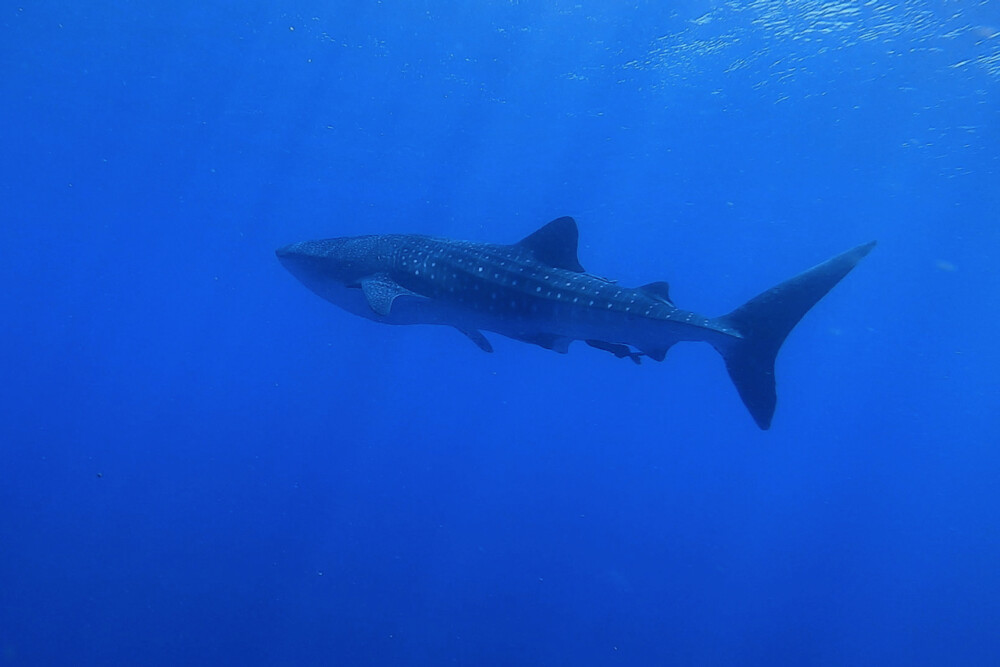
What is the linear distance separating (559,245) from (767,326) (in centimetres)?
208

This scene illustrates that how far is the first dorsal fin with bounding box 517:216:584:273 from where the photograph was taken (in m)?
6.24

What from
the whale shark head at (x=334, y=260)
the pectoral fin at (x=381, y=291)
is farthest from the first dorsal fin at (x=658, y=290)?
the whale shark head at (x=334, y=260)

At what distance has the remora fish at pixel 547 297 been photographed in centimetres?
536

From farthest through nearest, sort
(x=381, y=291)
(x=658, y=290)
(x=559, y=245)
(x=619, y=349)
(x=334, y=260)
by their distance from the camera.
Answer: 1. (x=334, y=260)
2. (x=381, y=291)
3. (x=559, y=245)
4. (x=619, y=349)
5. (x=658, y=290)

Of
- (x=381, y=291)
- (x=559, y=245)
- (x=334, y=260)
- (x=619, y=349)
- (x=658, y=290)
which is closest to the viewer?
(x=658, y=290)

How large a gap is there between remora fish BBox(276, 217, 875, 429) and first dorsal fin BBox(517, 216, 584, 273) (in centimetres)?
1

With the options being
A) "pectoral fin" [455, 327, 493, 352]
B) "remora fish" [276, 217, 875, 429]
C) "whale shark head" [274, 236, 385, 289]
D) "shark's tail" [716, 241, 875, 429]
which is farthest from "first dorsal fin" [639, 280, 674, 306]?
"whale shark head" [274, 236, 385, 289]

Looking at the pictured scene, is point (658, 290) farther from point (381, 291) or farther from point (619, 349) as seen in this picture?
point (381, 291)

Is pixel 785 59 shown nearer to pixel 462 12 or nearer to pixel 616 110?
pixel 616 110

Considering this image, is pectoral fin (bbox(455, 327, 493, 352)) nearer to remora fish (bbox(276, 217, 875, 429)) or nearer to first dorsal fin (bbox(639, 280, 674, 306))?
remora fish (bbox(276, 217, 875, 429))

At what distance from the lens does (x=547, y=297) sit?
5980mm

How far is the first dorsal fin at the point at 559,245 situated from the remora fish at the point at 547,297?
0.01m

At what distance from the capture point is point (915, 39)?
16.6 meters

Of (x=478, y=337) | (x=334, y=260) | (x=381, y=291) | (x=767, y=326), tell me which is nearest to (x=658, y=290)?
(x=767, y=326)
